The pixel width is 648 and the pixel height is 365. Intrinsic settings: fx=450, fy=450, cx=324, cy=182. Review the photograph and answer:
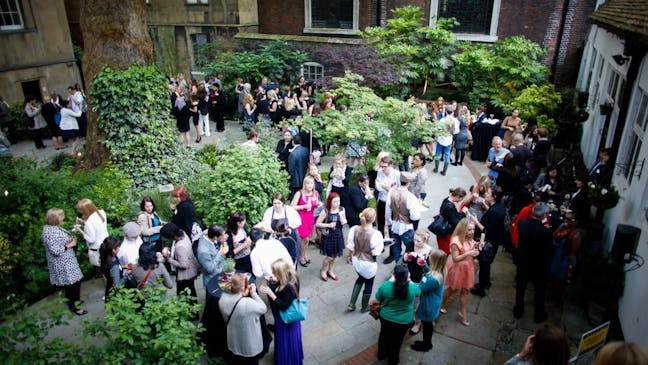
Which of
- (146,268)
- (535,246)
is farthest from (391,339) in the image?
(146,268)

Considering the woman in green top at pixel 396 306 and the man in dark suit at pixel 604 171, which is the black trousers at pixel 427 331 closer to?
the woman in green top at pixel 396 306

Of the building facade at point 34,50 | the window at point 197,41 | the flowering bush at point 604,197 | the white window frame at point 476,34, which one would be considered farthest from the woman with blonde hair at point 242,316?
the window at point 197,41

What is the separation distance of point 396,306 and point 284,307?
1.33 meters

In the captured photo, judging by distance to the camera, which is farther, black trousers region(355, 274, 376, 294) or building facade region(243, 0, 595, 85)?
building facade region(243, 0, 595, 85)

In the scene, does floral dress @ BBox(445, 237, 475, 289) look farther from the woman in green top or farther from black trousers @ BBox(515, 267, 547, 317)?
the woman in green top

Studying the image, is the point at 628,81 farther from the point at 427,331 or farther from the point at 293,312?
the point at 293,312

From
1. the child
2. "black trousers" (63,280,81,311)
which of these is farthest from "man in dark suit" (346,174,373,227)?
"black trousers" (63,280,81,311)

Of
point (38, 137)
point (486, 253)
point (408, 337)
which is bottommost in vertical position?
point (408, 337)

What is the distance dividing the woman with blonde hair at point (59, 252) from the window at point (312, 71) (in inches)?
552

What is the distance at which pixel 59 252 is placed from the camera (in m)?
6.34

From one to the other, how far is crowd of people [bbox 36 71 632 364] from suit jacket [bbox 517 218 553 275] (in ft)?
0.05

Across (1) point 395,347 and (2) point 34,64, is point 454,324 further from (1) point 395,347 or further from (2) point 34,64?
(2) point 34,64

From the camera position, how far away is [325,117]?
10.2m

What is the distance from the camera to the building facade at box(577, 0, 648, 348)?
5942 millimetres
